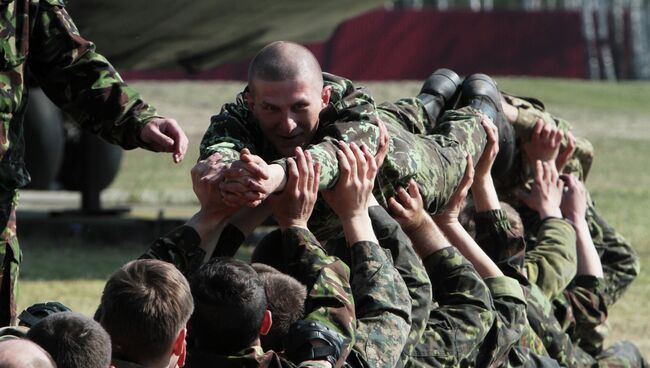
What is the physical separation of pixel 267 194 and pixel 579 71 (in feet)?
130

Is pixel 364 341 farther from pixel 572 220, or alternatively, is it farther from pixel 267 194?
pixel 572 220

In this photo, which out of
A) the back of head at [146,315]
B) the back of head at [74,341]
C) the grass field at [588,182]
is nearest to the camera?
the back of head at [74,341]

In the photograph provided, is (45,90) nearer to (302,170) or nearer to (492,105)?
(302,170)

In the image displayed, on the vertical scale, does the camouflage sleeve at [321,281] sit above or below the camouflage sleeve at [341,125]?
below

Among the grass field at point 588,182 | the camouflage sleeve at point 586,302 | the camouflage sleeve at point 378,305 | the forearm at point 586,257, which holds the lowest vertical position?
the grass field at point 588,182

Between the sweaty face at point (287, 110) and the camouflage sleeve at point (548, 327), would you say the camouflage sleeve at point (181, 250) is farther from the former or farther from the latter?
the camouflage sleeve at point (548, 327)

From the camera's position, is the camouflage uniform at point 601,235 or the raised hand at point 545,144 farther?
the camouflage uniform at point 601,235

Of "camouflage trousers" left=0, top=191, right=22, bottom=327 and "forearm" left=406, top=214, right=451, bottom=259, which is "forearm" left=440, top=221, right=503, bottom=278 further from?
"camouflage trousers" left=0, top=191, right=22, bottom=327

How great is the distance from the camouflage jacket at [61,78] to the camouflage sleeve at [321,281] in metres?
0.54

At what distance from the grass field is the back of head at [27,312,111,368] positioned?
4697 millimetres

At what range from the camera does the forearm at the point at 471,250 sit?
462cm

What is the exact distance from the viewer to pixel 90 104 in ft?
13.4

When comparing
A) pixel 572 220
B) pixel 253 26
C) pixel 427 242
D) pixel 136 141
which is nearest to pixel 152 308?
pixel 136 141

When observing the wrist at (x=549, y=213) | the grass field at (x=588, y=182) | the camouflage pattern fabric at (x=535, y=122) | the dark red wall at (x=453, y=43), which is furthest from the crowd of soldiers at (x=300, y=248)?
the dark red wall at (x=453, y=43)
